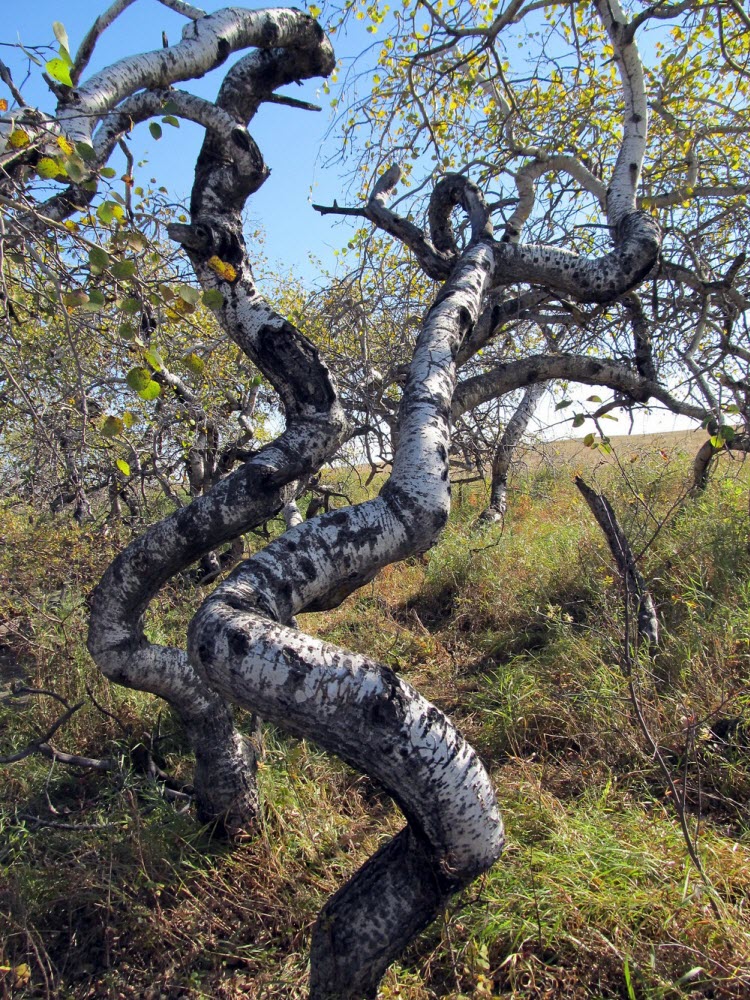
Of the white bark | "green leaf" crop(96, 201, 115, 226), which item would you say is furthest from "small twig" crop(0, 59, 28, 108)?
the white bark

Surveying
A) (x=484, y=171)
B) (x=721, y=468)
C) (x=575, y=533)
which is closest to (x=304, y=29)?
(x=484, y=171)

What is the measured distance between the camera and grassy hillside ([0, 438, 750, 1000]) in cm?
218

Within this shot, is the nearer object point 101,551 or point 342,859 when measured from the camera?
point 342,859

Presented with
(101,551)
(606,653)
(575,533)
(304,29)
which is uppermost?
(304,29)

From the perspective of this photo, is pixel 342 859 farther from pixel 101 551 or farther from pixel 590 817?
pixel 101 551

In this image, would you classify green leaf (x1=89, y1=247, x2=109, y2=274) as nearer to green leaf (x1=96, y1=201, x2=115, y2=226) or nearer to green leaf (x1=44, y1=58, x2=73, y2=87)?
green leaf (x1=96, y1=201, x2=115, y2=226)

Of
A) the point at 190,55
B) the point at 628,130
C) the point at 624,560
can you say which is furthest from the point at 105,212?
the point at 624,560

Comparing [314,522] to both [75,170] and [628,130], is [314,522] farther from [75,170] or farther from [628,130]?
[628,130]

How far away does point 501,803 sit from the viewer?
2996mm

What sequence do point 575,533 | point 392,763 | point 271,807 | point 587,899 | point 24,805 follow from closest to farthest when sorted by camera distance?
→ point 392,763
point 587,899
point 271,807
point 24,805
point 575,533

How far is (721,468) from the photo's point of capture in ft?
23.9

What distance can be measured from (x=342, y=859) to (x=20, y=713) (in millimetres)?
2829

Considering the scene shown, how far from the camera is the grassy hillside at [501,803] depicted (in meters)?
2.18

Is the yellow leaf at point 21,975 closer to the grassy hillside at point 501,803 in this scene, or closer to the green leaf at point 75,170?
the grassy hillside at point 501,803
